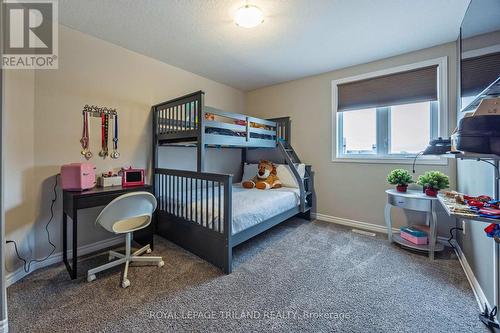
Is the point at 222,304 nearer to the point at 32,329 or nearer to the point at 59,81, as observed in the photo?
the point at 32,329

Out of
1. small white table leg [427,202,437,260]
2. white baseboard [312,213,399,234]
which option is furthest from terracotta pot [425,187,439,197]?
white baseboard [312,213,399,234]

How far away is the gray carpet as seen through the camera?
4.37 feet

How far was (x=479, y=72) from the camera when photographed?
4.25 feet

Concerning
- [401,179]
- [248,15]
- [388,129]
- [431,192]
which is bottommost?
[431,192]

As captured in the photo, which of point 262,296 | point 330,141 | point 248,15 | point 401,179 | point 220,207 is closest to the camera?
point 262,296

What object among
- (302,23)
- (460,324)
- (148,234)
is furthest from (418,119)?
(148,234)

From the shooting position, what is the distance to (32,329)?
127 cm

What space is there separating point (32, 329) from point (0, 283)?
13.5 inches

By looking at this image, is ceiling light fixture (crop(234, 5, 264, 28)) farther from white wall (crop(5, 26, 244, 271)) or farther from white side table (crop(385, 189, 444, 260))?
white side table (crop(385, 189, 444, 260))

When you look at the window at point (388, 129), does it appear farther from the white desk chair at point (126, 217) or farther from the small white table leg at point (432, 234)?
the white desk chair at point (126, 217)

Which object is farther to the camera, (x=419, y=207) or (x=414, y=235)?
(x=414, y=235)

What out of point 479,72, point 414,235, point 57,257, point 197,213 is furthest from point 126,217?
point 414,235

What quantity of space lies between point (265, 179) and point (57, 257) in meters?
2.70

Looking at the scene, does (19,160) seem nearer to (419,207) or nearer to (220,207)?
(220,207)
